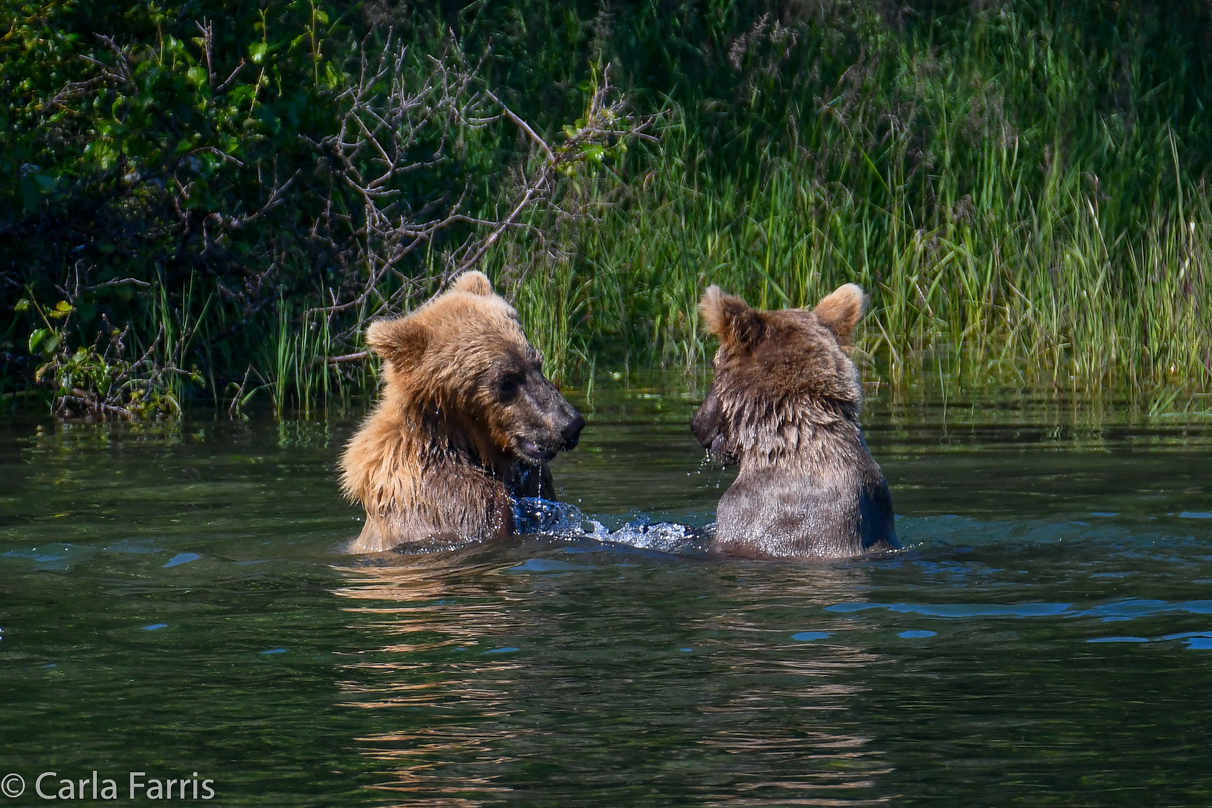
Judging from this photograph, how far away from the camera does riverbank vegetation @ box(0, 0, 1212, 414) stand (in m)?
11.6

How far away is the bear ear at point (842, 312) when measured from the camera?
6812 mm

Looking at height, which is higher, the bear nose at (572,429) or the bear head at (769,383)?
the bear head at (769,383)

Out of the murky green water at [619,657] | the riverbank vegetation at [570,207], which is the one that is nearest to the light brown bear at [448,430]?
the murky green water at [619,657]

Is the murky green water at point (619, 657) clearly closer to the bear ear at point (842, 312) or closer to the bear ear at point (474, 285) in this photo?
the bear ear at point (842, 312)

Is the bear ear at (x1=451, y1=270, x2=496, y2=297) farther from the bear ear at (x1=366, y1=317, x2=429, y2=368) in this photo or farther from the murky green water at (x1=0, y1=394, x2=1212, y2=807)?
the murky green water at (x1=0, y1=394, x2=1212, y2=807)

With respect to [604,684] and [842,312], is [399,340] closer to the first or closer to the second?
[842,312]

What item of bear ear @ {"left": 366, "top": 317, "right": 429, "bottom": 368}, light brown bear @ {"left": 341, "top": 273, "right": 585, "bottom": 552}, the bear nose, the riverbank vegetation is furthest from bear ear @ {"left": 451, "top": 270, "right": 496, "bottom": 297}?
the riverbank vegetation

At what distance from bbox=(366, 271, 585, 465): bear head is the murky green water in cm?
58

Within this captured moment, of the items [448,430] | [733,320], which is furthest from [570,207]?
[733,320]

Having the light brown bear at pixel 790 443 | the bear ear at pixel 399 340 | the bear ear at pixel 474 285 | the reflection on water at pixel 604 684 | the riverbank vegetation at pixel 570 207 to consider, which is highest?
the riverbank vegetation at pixel 570 207

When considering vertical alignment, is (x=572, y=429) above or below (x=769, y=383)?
below

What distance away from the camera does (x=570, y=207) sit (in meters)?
14.2

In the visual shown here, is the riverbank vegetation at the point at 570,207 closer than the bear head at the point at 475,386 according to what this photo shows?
No

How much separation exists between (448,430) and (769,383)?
1542 millimetres
